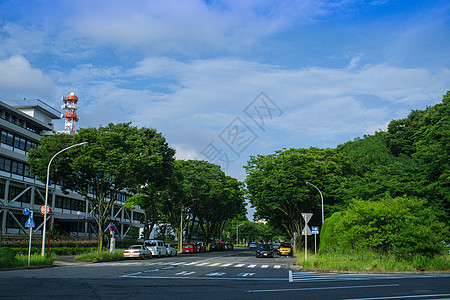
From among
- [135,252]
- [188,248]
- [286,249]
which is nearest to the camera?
[135,252]

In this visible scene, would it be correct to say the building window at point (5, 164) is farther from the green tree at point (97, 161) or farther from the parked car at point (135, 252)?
the parked car at point (135, 252)

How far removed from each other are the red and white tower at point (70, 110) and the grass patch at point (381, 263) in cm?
6917

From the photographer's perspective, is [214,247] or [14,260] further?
[214,247]

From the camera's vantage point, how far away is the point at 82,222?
2576 inches

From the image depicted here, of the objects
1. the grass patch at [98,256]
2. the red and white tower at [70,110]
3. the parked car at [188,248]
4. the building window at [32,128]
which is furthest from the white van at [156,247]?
the red and white tower at [70,110]

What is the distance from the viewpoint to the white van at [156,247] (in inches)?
1607

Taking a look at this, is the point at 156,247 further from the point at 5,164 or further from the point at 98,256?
the point at 5,164

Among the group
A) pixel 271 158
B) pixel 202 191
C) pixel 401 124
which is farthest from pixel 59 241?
pixel 401 124

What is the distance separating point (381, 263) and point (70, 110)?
7404cm

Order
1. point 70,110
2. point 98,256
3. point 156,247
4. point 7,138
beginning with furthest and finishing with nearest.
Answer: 1. point 70,110
2. point 7,138
3. point 156,247
4. point 98,256

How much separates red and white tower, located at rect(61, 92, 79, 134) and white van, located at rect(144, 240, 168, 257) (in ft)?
155

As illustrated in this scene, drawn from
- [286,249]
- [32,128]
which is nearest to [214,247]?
[286,249]

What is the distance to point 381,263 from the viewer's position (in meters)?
21.5

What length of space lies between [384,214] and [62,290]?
1800cm
